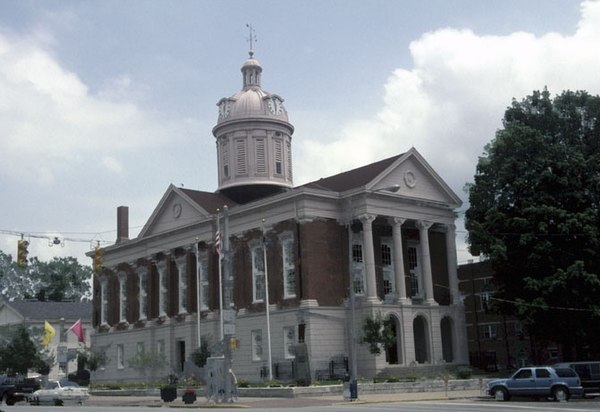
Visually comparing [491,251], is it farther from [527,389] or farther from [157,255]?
[157,255]

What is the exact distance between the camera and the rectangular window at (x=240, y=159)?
69438 mm

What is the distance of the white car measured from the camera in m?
44.8

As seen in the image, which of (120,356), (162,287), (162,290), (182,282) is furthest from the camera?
(120,356)

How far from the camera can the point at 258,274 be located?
59.6 meters

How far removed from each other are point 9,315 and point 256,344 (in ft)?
203

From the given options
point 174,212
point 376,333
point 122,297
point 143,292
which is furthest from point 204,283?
point 376,333

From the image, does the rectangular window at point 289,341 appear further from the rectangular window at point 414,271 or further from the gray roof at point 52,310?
the gray roof at point 52,310

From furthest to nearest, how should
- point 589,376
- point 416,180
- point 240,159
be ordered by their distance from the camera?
point 240,159 → point 416,180 → point 589,376

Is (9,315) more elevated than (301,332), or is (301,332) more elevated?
(9,315)

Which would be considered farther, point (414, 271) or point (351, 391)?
point (414, 271)

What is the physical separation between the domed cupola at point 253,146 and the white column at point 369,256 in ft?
49.2

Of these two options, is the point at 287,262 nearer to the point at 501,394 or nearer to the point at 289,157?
the point at 289,157

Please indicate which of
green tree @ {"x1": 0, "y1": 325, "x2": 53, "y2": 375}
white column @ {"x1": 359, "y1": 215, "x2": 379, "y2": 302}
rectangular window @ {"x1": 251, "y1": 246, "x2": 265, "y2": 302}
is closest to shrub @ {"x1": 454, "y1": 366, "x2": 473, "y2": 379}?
white column @ {"x1": 359, "y1": 215, "x2": 379, "y2": 302}

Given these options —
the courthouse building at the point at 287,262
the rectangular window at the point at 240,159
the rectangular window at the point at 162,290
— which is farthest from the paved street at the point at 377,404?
the rectangular window at the point at 240,159
